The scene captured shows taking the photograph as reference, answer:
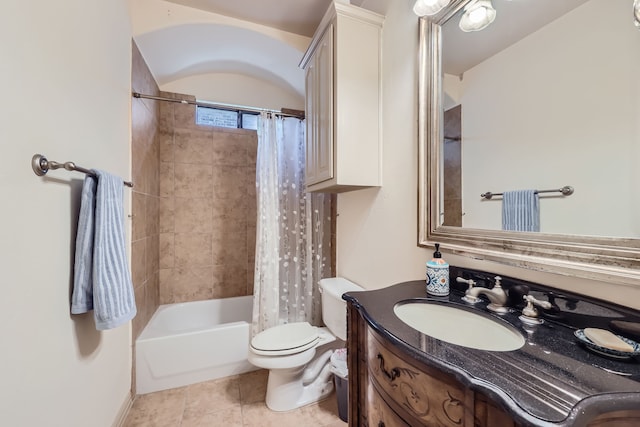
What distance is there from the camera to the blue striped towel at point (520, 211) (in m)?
0.83

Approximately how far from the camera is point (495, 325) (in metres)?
0.77

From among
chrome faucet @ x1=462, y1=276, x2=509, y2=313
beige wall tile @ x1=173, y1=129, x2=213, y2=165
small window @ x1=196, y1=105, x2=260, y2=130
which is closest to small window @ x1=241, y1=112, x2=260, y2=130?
small window @ x1=196, y1=105, x2=260, y2=130

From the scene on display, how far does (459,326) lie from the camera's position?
860 mm

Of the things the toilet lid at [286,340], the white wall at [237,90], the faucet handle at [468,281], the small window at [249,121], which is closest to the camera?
the faucet handle at [468,281]

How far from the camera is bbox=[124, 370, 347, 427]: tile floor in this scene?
1520mm

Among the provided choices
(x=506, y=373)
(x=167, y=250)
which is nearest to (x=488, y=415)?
(x=506, y=373)

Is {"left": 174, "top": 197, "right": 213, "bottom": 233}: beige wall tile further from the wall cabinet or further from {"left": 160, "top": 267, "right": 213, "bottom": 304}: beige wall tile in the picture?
the wall cabinet

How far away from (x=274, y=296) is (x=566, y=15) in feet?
6.79

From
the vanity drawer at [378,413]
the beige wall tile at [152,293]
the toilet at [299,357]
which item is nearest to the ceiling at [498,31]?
the vanity drawer at [378,413]

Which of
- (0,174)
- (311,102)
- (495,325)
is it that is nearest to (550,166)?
(495,325)

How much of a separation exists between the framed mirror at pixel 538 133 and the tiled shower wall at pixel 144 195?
181 cm

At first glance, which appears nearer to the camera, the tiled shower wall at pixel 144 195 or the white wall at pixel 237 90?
the tiled shower wall at pixel 144 195

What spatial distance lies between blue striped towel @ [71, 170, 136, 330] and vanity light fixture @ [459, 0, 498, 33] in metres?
1.65

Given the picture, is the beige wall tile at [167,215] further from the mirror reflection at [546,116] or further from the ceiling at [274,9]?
the mirror reflection at [546,116]
